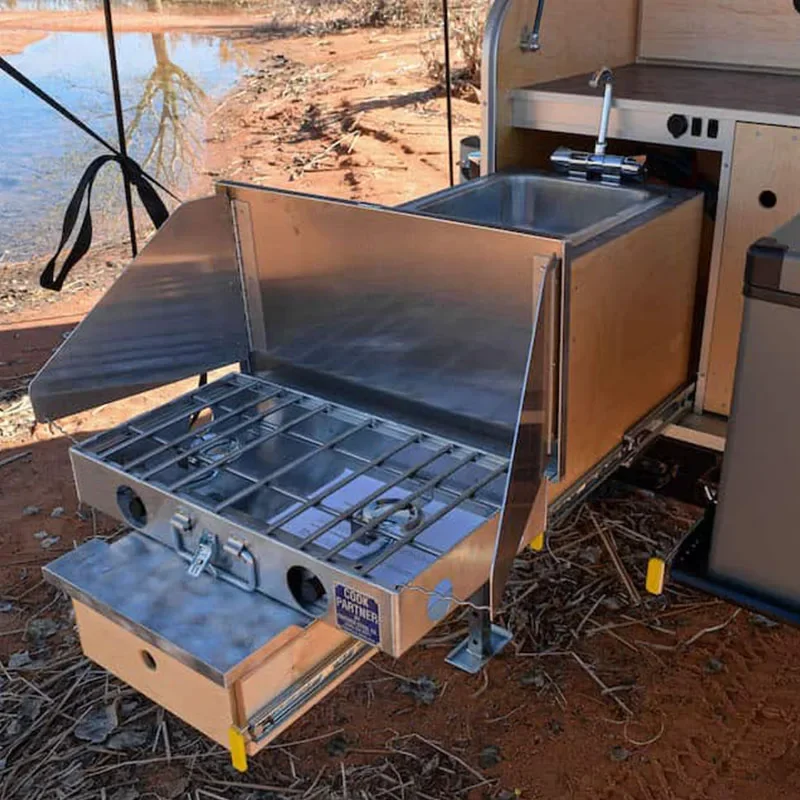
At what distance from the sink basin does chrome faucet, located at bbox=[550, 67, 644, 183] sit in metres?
0.03

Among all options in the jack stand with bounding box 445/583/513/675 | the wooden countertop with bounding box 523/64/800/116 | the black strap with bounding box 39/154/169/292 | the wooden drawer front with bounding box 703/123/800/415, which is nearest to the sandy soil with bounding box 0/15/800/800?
the jack stand with bounding box 445/583/513/675

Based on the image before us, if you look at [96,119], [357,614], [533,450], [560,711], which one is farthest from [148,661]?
[96,119]

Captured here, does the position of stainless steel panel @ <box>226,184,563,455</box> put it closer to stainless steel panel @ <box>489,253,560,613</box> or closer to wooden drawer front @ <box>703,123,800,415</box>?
stainless steel panel @ <box>489,253,560,613</box>

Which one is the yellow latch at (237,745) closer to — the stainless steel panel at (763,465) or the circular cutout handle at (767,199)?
the stainless steel panel at (763,465)

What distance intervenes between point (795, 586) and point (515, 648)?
1.09m

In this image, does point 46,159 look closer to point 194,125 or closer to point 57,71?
point 194,125

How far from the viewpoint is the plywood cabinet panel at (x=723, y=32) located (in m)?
3.01

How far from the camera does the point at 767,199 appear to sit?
94.5 inches

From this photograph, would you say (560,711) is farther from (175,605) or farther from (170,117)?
(170,117)

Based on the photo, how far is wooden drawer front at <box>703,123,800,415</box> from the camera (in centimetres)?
234

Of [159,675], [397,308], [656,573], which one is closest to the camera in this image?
[159,675]

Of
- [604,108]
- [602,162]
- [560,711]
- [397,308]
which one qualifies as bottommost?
[560,711]

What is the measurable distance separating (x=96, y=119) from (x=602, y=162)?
10.1m

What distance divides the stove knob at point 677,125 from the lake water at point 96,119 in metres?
5.74
